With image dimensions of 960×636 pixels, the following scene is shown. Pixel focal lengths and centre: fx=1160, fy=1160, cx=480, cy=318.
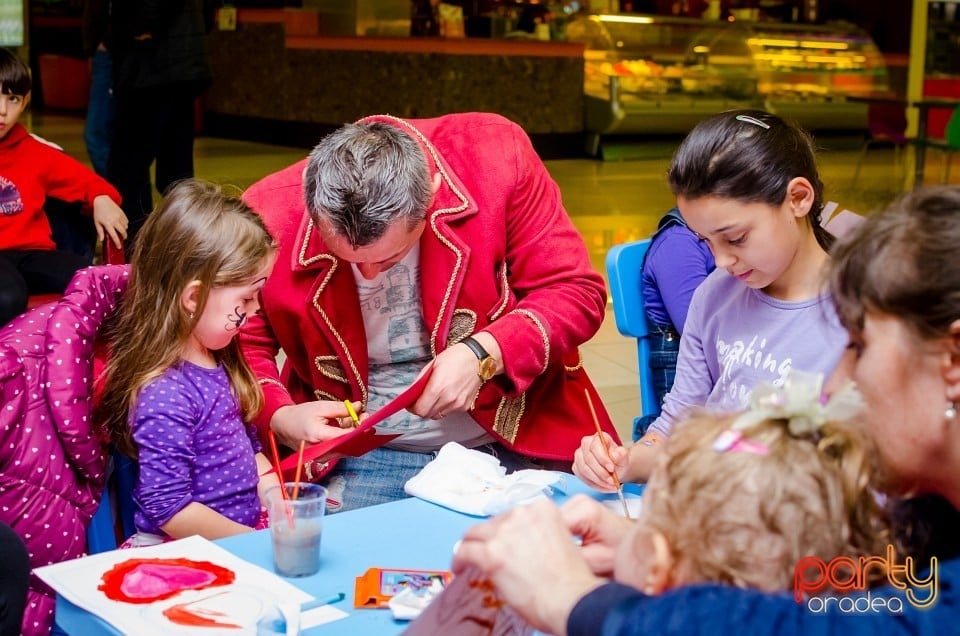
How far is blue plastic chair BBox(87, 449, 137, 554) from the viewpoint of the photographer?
219 centimetres

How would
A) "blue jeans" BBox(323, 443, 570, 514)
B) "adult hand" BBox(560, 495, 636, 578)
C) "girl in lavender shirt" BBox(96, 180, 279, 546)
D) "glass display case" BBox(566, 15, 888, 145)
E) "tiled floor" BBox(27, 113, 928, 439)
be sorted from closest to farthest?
1. "adult hand" BBox(560, 495, 636, 578)
2. "girl in lavender shirt" BBox(96, 180, 279, 546)
3. "blue jeans" BBox(323, 443, 570, 514)
4. "tiled floor" BBox(27, 113, 928, 439)
5. "glass display case" BBox(566, 15, 888, 145)

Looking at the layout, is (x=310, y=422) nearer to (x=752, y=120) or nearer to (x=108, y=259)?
(x=752, y=120)

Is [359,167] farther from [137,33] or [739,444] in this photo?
[137,33]

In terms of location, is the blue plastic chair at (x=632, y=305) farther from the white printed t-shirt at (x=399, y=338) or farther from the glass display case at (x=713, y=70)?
the glass display case at (x=713, y=70)

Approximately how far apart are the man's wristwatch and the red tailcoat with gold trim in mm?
41

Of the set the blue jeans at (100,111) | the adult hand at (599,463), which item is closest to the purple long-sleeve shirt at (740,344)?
the adult hand at (599,463)

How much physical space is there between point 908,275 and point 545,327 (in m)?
1.34

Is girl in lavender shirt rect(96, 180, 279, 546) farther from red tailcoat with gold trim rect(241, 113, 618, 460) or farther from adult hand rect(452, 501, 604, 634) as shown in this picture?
adult hand rect(452, 501, 604, 634)

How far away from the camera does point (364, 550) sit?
5.81 ft

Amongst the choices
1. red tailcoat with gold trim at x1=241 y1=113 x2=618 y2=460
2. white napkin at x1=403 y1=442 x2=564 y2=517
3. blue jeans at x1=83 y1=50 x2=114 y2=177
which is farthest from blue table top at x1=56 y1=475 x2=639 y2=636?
blue jeans at x1=83 y1=50 x2=114 y2=177

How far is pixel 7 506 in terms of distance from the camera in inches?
78.0

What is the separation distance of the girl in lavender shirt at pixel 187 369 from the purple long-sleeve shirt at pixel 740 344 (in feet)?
2.70

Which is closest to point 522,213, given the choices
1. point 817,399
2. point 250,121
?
point 817,399

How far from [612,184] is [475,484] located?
342 inches
